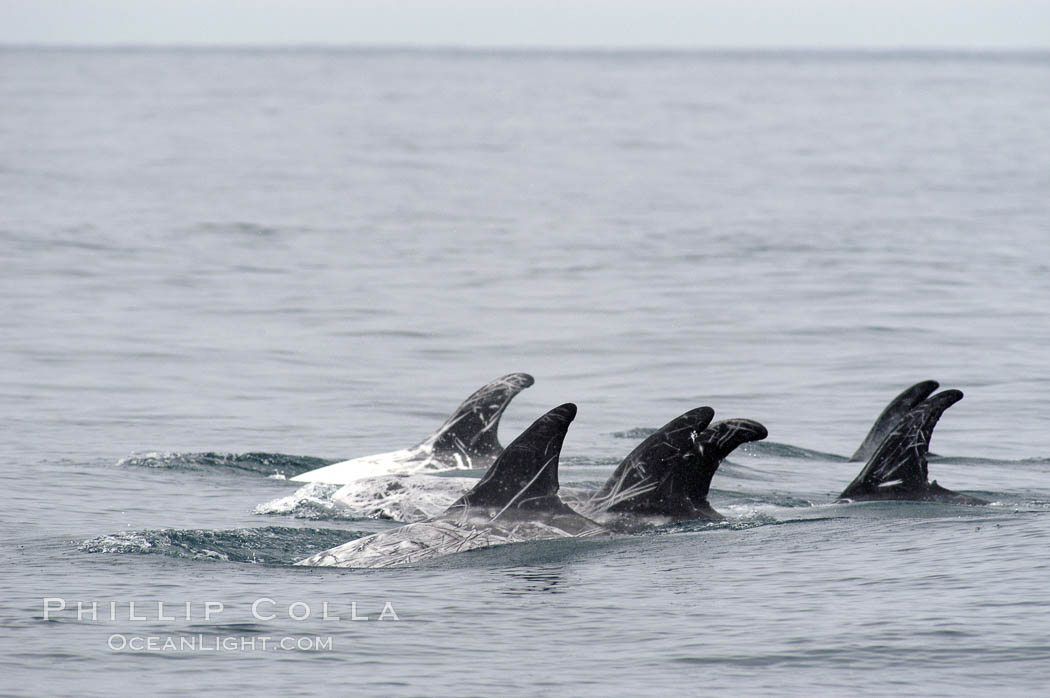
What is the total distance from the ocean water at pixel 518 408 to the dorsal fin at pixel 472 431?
3.65 ft

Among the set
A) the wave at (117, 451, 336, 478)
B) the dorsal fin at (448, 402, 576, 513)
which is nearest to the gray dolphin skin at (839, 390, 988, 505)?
the dorsal fin at (448, 402, 576, 513)

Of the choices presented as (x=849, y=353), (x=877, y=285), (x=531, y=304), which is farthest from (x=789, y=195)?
(x=849, y=353)

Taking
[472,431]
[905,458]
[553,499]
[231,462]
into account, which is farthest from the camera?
[231,462]

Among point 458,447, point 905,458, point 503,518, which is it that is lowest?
point 503,518

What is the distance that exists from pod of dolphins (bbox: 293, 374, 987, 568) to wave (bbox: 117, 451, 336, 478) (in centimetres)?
408

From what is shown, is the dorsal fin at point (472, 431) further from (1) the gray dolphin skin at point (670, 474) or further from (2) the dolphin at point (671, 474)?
(1) the gray dolphin skin at point (670, 474)

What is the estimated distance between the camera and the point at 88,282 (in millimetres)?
32125

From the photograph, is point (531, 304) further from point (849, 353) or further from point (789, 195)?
point (789, 195)

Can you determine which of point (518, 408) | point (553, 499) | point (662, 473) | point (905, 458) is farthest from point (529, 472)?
point (518, 408)

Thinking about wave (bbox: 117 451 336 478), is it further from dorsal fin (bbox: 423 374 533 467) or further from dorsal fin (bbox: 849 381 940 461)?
dorsal fin (bbox: 849 381 940 461)

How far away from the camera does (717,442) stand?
1278 cm

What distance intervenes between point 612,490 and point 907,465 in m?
2.70

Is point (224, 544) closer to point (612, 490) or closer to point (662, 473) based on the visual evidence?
point (612, 490)

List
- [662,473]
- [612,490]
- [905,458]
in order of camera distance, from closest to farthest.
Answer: [662,473] → [612,490] → [905,458]
